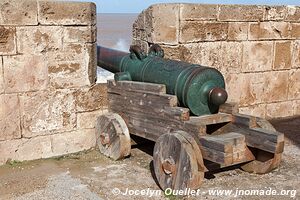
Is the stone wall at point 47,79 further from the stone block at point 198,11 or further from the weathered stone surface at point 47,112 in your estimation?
the stone block at point 198,11

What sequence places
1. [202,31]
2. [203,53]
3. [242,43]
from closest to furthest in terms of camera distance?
[202,31], [203,53], [242,43]

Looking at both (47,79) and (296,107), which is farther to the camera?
(296,107)

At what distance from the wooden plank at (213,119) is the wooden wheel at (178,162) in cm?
20

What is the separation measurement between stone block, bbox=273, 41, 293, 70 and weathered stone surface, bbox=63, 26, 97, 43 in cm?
313

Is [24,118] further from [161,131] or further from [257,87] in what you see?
[257,87]

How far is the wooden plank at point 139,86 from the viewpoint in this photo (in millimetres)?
4230

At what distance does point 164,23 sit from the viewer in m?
5.48

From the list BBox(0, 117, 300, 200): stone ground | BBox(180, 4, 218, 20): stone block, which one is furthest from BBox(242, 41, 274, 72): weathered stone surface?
BBox(0, 117, 300, 200): stone ground

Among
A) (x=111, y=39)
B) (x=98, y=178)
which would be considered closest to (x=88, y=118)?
(x=98, y=178)

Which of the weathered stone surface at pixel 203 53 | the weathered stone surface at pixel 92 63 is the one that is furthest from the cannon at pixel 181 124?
the weathered stone surface at pixel 203 53

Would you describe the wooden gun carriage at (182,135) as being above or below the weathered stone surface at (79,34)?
below

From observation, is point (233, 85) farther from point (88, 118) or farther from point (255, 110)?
point (88, 118)

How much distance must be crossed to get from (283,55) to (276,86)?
0.51 m

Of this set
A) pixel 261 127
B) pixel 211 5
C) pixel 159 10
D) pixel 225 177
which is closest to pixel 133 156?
pixel 225 177
